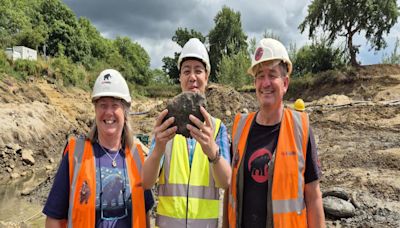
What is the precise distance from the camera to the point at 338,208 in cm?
584

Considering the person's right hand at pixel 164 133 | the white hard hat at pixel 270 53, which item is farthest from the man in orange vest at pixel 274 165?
the person's right hand at pixel 164 133

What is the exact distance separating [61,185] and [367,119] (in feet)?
48.6

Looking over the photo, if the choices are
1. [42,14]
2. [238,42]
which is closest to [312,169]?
[42,14]

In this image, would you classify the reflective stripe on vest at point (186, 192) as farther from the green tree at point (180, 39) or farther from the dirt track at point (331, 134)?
the green tree at point (180, 39)

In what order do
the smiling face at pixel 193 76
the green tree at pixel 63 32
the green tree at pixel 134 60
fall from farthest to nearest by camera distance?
1. the green tree at pixel 134 60
2. the green tree at pixel 63 32
3. the smiling face at pixel 193 76

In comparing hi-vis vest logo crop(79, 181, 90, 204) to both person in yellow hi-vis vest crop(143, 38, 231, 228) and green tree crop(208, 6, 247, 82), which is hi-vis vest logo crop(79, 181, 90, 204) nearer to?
person in yellow hi-vis vest crop(143, 38, 231, 228)

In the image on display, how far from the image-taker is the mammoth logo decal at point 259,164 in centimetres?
217

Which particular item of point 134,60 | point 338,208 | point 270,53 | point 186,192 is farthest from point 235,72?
point 134,60

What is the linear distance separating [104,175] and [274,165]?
1.09 meters

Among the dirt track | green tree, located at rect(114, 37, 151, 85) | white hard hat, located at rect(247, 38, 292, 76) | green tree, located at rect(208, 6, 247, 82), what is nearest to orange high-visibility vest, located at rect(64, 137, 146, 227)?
white hard hat, located at rect(247, 38, 292, 76)

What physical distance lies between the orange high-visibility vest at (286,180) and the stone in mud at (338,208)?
4.19 m

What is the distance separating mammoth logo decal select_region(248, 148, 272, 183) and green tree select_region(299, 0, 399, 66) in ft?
94.1

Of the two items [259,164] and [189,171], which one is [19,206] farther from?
[259,164]

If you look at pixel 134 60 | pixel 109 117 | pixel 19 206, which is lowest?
pixel 19 206
